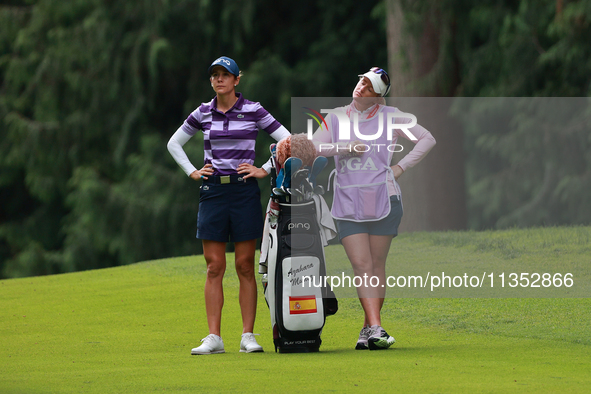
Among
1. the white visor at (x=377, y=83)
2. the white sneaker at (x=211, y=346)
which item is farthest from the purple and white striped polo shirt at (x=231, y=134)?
the white sneaker at (x=211, y=346)

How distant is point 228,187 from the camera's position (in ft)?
17.1

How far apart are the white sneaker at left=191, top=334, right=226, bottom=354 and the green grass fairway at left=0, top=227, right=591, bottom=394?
0.34ft

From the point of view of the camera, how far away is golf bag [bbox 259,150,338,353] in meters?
5.07

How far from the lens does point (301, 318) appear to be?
5062 millimetres

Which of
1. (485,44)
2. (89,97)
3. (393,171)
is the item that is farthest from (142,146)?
(393,171)

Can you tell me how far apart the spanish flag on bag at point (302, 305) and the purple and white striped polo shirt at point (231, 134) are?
832mm

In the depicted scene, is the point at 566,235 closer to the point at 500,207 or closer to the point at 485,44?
the point at 500,207

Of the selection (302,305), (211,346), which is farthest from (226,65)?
(211,346)

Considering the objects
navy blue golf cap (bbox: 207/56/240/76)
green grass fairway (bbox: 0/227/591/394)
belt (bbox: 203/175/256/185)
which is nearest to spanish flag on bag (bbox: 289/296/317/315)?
green grass fairway (bbox: 0/227/591/394)

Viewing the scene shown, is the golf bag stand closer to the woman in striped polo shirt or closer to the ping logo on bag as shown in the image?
the ping logo on bag

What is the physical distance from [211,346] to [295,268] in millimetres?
687

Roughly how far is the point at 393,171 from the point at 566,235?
1.85m

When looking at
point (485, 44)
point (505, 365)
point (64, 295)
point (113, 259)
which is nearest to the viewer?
point (505, 365)

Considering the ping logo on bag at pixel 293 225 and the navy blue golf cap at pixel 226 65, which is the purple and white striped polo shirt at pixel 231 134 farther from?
the ping logo on bag at pixel 293 225
